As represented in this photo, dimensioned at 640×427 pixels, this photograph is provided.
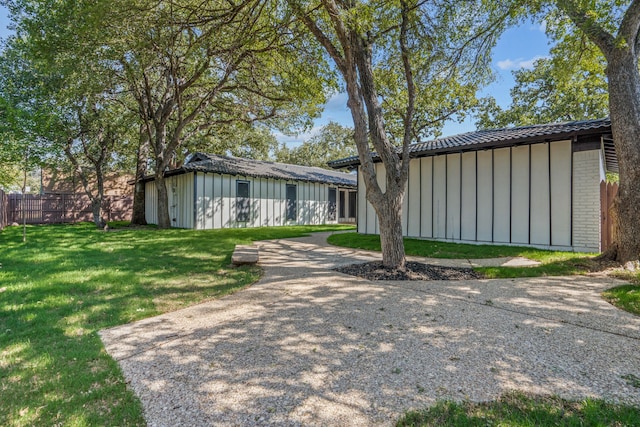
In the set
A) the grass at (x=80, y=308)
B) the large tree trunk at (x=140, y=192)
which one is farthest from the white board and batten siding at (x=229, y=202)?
the grass at (x=80, y=308)

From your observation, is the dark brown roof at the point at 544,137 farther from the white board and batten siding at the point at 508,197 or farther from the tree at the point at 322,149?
the tree at the point at 322,149

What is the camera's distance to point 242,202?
15.6m

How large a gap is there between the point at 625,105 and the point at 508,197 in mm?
3303

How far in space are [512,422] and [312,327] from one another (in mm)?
1835

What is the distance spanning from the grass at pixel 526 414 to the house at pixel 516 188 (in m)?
7.05

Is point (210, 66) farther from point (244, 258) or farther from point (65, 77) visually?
point (244, 258)

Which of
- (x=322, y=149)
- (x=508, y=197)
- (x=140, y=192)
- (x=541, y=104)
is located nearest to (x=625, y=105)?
(x=508, y=197)

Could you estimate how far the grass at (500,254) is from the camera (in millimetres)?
5656

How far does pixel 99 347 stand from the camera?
2.80 meters

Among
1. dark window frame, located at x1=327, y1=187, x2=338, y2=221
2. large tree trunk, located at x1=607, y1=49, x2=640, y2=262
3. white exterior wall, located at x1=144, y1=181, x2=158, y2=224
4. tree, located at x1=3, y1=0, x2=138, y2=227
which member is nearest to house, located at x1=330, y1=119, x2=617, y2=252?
large tree trunk, located at x1=607, y1=49, x2=640, y2=262

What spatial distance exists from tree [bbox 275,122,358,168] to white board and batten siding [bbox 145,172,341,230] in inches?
700

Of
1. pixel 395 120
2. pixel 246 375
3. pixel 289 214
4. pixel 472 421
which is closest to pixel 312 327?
pixel 246 375

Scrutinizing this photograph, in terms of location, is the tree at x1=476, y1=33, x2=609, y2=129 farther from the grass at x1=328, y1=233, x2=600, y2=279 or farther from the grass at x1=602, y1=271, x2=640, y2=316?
the grass at x1=602, y1=271, x2=640, y2=316

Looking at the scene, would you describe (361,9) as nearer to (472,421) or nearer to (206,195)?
(472,421)
